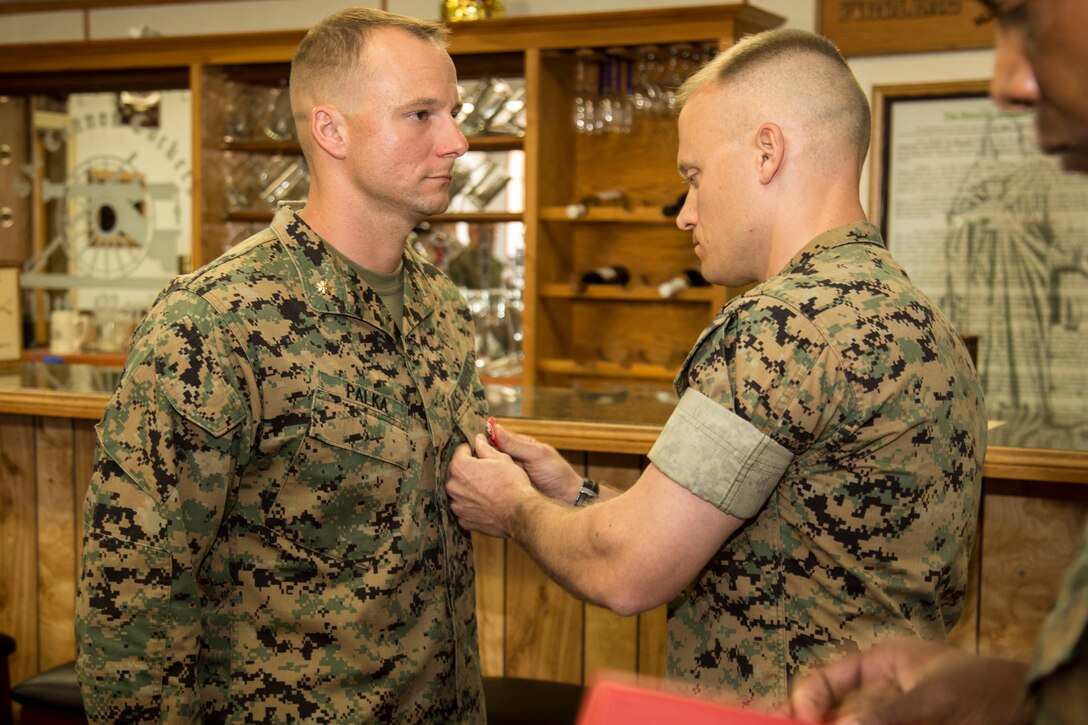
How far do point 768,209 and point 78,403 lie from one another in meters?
1.87

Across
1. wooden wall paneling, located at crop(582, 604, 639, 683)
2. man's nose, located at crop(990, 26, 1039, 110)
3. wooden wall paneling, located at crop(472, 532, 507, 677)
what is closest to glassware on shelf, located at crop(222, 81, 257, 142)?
wooden wall paneling, located at crop(472, 532, 507, 677)

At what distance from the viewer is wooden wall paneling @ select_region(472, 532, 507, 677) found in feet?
8.65

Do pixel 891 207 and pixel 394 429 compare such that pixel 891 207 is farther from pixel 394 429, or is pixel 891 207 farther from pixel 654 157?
pixel 394 429

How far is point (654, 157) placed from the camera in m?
5.23

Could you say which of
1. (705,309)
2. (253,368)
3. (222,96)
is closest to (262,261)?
(253,368)

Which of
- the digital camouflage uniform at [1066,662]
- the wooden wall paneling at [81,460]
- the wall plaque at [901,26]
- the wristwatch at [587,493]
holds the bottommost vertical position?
the wooden wall paneling at [81,460]

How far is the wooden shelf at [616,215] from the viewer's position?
192 inches

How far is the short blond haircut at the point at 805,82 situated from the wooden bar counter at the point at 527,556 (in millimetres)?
897

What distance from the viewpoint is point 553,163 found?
5113 mm

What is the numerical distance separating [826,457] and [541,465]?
2.27ft

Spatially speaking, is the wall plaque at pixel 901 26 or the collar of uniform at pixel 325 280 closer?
the collar of uniform at pixel 325 280

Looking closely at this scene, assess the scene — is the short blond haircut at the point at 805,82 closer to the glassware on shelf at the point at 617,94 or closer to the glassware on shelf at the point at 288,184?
the glassware on shelf at the point at 617,94

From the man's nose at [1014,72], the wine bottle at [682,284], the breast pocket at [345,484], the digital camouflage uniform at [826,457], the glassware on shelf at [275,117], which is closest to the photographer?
the man's nose at [1014,72]

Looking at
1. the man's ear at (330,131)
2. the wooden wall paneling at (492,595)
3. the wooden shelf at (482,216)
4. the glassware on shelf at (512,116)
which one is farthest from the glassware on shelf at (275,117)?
the man's ear at (330,131)
